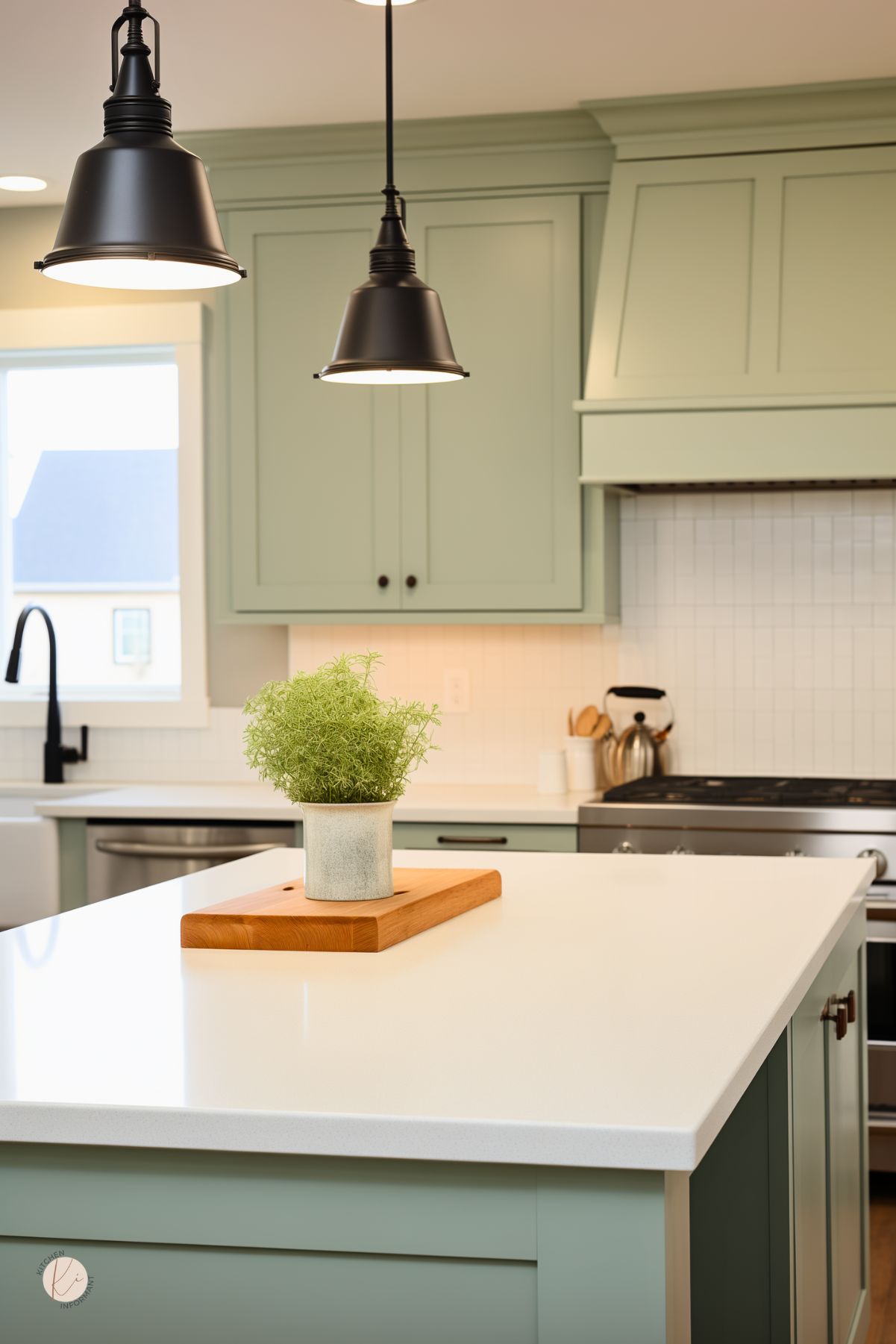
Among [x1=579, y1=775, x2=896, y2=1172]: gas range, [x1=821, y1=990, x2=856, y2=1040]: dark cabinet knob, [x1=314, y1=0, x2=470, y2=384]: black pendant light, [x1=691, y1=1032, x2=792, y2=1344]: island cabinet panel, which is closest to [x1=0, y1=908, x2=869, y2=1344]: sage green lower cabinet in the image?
[x1=691, y1=1032, x2=792, y2=1344]: island cabinet panel

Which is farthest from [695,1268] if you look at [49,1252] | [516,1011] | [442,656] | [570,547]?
[442,656]

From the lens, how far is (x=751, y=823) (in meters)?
3.72

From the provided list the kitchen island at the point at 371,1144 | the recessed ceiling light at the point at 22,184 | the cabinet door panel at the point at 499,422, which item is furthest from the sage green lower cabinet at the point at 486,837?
the recessed ceiling light at the point at 22,184

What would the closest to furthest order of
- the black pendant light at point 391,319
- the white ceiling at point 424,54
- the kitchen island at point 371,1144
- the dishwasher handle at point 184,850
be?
1. the kitchen island at point 371,1144
2. the black pendant light at point 391,319
3. the white ceiling at point 424,54
4. the dishwasher handle at point 184,850

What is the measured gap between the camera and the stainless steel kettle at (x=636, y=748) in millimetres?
4223

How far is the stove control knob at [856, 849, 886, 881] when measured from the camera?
3623 millimetres

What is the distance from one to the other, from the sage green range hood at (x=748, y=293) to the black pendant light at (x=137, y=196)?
222 cm

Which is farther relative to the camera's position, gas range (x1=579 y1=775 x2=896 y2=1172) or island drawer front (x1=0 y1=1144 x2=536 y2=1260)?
gas range (x1=579 y1=775 x2=896 y2=1172)

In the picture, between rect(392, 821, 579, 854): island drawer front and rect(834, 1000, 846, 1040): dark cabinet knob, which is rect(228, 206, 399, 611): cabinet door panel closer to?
rect(392, 821, 579, 854): island drawer front

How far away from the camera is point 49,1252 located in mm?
1309

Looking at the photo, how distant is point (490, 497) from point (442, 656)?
58cm

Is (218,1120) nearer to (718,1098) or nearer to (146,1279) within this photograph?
(146,1279)

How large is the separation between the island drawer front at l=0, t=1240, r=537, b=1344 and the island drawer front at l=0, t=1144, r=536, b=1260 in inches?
0.6

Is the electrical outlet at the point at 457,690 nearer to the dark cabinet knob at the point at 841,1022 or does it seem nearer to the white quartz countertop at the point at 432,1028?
the white quartz countertop at the point at 432,1028
